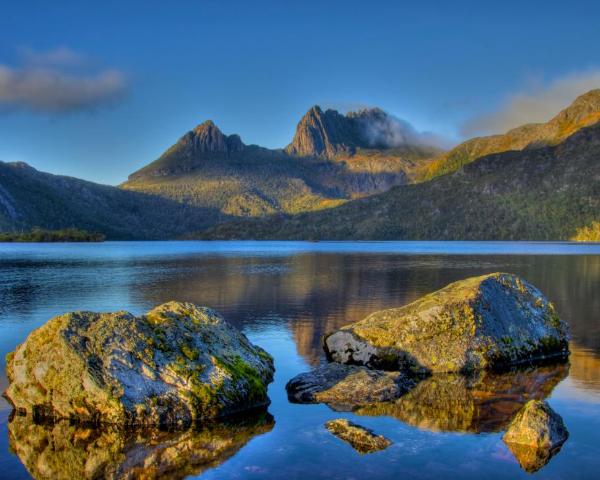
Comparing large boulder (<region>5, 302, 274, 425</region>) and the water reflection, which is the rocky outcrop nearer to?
the water reflection

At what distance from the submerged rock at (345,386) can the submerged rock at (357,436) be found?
1791mm

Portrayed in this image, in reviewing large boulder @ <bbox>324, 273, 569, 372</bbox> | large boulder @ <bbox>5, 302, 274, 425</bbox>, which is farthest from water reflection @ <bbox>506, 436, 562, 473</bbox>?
large boulder @ <bbox>324, 273, 569, 372</bbox>

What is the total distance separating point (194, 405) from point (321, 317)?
58.5ft

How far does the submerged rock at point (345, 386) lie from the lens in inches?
659

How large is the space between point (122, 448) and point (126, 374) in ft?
7.81

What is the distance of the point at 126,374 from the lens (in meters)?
15.1

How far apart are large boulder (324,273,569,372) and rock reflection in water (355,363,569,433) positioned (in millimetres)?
1030

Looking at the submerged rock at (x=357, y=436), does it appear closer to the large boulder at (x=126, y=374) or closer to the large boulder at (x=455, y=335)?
the large boulder at (x=126, y=374)

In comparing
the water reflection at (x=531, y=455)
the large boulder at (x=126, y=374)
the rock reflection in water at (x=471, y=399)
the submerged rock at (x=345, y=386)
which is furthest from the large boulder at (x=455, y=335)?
the water reflection at (x=531, y=455)

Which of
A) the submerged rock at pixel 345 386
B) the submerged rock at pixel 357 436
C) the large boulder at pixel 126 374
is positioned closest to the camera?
the submerged rock at pixel 357 436

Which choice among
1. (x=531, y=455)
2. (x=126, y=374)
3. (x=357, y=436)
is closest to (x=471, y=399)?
(x=531, y=455)

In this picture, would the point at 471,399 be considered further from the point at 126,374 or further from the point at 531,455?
the point at 126,374

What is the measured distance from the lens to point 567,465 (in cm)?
1216

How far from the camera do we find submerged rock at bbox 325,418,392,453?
42.6 feet
